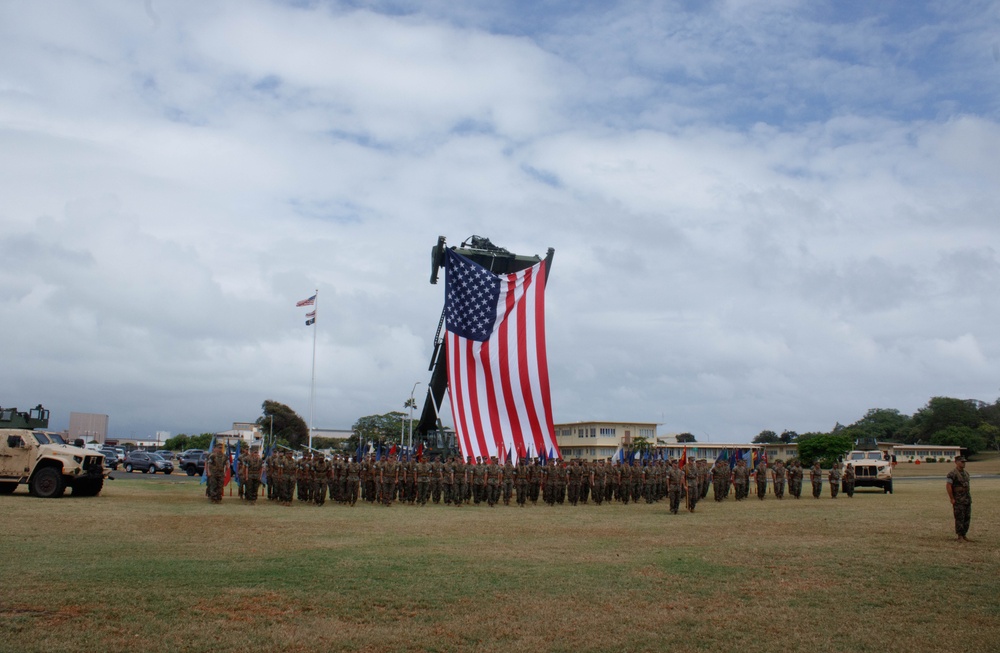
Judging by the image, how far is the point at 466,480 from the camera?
21.4m

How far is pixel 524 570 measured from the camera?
394 inches

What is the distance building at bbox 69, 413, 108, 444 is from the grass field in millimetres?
66360

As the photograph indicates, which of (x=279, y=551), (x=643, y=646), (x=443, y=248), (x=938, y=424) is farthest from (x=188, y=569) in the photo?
(x=938, y=424)

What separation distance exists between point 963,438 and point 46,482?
8410cm

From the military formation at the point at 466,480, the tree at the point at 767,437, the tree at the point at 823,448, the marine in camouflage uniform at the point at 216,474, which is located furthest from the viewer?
the tree at the point at 767,437

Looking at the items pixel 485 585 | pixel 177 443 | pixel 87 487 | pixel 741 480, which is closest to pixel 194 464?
pixel 87 487

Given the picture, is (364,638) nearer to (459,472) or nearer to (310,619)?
(310,619)

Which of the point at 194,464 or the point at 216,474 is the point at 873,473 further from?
the point at 194,464

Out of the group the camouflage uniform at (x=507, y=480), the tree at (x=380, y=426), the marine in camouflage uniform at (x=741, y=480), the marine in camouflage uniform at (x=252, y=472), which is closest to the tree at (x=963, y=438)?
the tree at (x=380, y=426)

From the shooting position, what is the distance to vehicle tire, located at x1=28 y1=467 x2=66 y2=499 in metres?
18.7

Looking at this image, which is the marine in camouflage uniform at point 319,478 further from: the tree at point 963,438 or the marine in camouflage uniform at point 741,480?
the tree at point 963,438

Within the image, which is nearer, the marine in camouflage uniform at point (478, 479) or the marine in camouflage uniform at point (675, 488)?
the marine in camouflage uniform at point (675, 488)

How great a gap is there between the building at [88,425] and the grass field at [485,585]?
66.4m

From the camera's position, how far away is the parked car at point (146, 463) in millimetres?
39844
